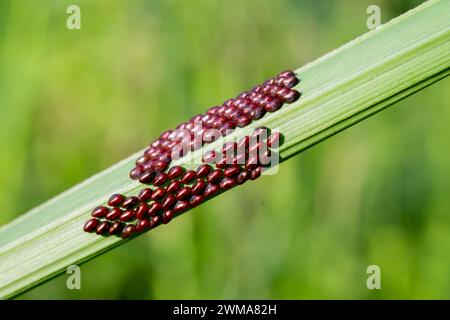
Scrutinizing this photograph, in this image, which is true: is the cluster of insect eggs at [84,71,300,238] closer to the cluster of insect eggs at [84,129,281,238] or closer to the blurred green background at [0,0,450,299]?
the cluster of insect eggs at [84,129,281,238]

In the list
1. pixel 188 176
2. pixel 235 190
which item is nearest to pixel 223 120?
pixel 188 176

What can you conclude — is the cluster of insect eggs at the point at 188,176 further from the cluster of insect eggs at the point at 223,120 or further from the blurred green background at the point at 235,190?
the blurred green background at the point at 235,190

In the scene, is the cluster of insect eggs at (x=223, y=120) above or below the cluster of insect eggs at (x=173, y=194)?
above

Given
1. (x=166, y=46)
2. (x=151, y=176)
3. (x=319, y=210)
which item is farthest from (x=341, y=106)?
(x=166, y=46)

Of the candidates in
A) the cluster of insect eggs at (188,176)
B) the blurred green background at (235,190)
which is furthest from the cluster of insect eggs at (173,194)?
the blurred green background at (235,190)

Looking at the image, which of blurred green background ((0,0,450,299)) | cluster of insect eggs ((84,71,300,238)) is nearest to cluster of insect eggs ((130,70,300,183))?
cluster of insect eggs ((84,71,300,238))
